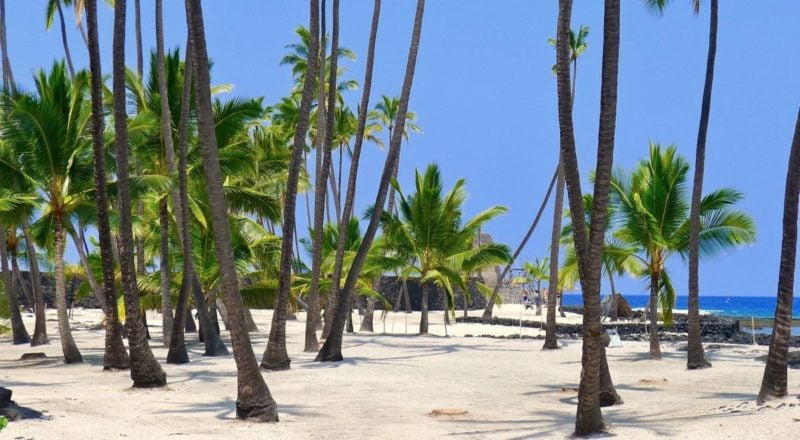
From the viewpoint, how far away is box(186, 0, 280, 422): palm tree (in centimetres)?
1165

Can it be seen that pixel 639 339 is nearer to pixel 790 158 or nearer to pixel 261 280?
pixel 261 280

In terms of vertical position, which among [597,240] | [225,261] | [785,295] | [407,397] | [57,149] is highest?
[57,149]

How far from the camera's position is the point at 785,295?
12.1 meters

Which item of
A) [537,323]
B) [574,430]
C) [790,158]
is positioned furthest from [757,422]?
[537,323]

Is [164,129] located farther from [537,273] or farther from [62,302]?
[537,273]

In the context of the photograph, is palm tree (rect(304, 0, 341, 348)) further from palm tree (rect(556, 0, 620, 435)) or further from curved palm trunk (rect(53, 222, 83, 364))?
palm tree (rect(556, 0, 620, 435))

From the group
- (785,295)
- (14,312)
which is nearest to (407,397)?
(785,295)

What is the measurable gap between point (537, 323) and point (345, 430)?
1206 inches

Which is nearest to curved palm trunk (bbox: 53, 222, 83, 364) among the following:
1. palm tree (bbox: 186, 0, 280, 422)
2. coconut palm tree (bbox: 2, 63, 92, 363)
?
coconut palm tree (bbox: 2, 63, 92, 363)

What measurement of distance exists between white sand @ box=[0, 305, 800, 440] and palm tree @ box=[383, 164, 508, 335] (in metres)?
8.36

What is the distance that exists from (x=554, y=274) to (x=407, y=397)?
40.3 ft

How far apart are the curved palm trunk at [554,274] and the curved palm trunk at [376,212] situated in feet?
20.1

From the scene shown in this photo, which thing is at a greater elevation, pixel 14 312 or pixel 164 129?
pixel 164 129

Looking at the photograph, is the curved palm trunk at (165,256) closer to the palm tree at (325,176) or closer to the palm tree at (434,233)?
the palm tree at (325,176)
